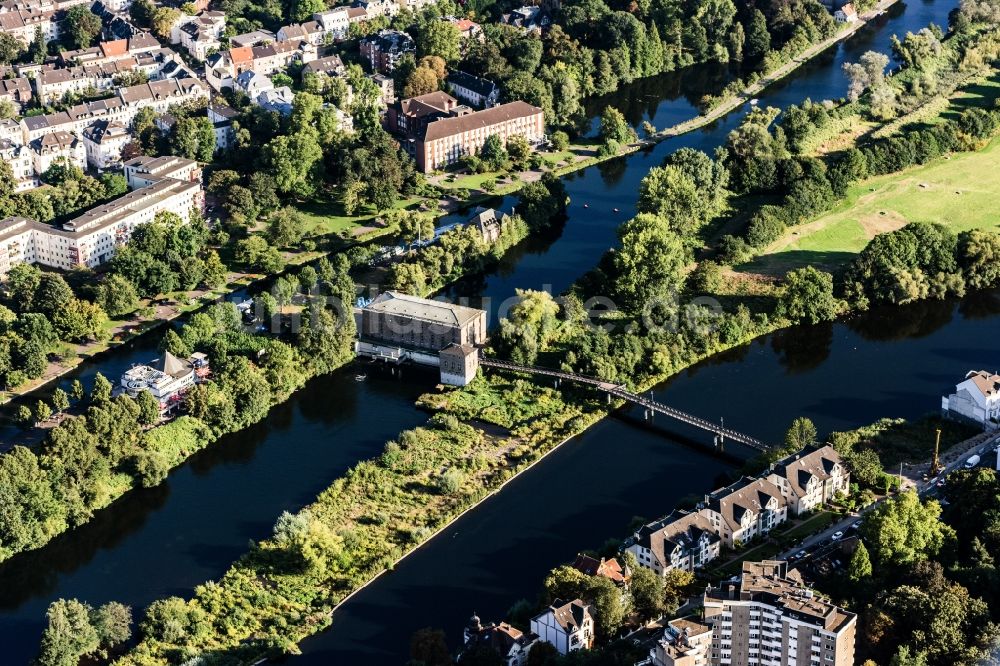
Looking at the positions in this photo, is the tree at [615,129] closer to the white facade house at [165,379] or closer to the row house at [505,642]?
the white facade house at [165,379]

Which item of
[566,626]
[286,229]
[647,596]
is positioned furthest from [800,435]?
[286,229]

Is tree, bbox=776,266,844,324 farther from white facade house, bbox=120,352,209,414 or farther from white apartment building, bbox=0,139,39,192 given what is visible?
white apartment building, bbox=0,139,39,192

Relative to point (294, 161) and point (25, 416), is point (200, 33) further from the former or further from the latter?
point (25, 416)

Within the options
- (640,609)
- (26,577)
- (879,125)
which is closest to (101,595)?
(26,577)

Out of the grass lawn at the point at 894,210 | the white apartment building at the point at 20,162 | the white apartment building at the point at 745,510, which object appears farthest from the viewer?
the white apartment building at the point at 20,162

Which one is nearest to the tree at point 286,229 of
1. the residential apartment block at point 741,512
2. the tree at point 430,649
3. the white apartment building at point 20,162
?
the white apartment building at point 20,162

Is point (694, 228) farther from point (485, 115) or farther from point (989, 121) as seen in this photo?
point (989, 121)

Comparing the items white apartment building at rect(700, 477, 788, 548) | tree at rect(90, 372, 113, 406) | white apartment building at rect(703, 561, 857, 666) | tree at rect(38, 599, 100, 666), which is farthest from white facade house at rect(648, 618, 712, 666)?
tree at rect(90, 372, 113, 406)
